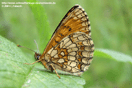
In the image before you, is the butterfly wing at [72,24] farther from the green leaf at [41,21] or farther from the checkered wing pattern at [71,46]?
the green leaf at [41,21]

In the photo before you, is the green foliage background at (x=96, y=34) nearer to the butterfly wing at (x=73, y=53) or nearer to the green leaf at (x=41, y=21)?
the green leaf at (x=41, y=21)

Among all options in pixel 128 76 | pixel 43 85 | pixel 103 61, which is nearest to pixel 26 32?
pixel 103 61

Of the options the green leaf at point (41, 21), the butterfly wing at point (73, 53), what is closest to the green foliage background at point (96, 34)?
the green leaf at point (41, 21)

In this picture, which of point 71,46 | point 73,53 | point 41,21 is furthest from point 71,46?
point 41,21

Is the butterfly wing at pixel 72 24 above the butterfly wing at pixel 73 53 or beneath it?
above

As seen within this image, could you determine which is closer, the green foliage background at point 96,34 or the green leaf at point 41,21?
the green leaf at point 41,21

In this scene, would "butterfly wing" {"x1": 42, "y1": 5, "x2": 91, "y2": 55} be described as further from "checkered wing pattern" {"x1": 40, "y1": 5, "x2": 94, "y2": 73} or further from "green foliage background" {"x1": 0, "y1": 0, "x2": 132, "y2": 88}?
"green foliage background" {"x1": 0, "y1": 0, "x2": 132, "y2": 88}

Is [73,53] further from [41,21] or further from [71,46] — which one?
[41,21]
